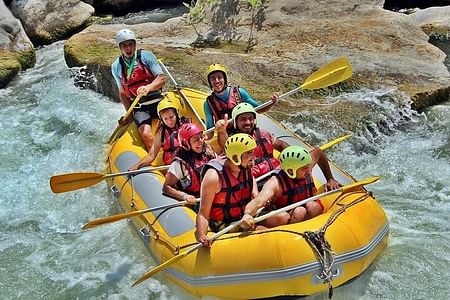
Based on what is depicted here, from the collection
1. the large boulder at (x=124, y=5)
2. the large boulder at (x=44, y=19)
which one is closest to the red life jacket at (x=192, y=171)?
the large boulder at (x=44, y=19)

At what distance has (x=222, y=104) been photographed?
228 inches

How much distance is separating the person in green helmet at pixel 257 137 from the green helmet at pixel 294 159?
65 centimetres

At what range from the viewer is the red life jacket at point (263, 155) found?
516 cm

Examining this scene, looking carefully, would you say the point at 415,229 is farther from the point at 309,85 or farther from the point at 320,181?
the point at 309,85

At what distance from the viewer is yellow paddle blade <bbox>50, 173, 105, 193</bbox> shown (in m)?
5.27

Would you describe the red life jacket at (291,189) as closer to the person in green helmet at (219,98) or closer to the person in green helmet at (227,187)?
the person in green helmet at (227,187)

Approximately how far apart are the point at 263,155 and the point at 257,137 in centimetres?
17

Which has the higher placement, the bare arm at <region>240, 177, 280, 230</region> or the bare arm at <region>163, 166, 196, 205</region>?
the bare arm at <region>240, 177, 280, 230</region>

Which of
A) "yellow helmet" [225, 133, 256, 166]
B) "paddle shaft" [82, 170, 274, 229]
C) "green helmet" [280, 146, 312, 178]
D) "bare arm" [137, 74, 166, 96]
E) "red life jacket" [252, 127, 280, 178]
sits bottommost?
"paddle shaft" [82, 170, 274, 229]

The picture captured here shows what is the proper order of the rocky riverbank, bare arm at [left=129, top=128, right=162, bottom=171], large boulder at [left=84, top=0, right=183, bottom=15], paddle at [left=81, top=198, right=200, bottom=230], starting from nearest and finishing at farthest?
paddle at [left=81, top=198, right=200, bottom=230], bare arm at [left=129, top=128, right=162, bottom=171], the rocky riverbank, large boulder at [left=84, top=0, right=183, bottom=15]

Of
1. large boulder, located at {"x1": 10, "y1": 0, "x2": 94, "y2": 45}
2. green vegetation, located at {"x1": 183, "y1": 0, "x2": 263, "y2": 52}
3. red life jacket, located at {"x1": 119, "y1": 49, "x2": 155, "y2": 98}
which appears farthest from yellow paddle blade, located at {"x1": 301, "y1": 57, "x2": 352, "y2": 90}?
large boulder, located at {"x1": 10, "y1": 0, "x2": 94, "y2": 45}

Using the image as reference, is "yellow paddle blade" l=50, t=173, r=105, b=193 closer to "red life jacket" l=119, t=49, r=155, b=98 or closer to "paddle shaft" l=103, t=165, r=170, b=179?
"paddle shaft" l=103, t=165, r=170, b=179

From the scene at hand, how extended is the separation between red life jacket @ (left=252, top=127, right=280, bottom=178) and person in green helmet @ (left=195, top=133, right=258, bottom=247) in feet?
1.72

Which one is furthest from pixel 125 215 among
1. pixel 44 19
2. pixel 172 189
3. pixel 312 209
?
pixel 44 19
